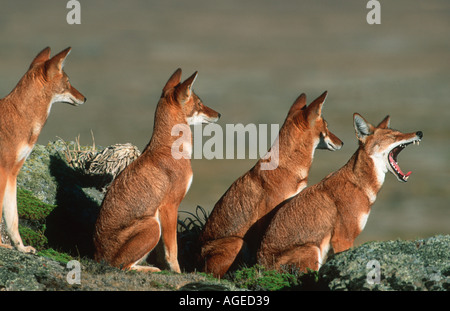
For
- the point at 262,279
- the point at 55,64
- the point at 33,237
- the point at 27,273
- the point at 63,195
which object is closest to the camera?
the point at 27,273

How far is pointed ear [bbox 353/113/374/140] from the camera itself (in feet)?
47.8

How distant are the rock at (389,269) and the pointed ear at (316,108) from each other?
10.9 ft

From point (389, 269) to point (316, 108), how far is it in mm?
4565

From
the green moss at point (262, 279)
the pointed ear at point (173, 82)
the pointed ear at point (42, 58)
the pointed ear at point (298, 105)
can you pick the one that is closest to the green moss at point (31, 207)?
the pointed ear at point (42, 58)

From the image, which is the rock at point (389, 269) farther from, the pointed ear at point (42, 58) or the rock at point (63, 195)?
the pointed ear at point (42, 58)

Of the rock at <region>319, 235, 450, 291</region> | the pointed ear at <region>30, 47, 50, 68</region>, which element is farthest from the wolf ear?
the rock at <region>319, 235, 450, 291</region>

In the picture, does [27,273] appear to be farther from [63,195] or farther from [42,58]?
[63,195]

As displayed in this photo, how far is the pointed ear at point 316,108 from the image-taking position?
1514 centimetres

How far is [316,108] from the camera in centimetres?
1517

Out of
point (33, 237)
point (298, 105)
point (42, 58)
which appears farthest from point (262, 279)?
point (42, 58)

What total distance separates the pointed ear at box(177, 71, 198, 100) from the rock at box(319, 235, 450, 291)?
186 inches

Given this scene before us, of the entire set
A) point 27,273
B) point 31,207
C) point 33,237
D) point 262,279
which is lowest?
point 27,273

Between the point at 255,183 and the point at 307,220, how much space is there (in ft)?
5.32

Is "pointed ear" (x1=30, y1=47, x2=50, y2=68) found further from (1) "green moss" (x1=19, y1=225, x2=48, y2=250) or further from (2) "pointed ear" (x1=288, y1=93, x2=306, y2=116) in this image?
(2) "pointed ear" (x1=288, y1=93, x2=306, y2=116)
